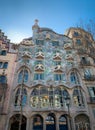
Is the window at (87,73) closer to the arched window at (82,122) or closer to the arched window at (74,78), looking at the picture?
the arched window at (74,78)

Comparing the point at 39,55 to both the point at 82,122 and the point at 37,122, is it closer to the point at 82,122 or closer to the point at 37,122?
the point at 37,122

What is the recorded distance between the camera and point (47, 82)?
22469 mm

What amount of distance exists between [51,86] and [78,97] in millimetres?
5106

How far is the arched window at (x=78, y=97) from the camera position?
2072cm

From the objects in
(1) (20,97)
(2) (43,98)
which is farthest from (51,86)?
(1) (20,97)

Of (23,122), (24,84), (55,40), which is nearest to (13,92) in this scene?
(24,84)

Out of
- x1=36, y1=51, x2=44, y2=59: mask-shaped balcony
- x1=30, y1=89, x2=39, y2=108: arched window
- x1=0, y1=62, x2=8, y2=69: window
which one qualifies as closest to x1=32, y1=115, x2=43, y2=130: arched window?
x1=30, y1=89, x2=39, y2=108: arched window

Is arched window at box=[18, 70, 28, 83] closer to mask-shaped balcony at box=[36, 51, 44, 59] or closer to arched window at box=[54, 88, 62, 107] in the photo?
mask-shaped balcony at box=[36, 51, 44, 59]

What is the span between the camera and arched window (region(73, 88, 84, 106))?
2072 cm

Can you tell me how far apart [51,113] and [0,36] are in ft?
68.3

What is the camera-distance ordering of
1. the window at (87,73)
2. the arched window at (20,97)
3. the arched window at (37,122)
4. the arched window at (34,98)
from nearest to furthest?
the arched window at (37,122) < the arched window at (20,97) < the arched window at (34,98) < the window at (87,73)

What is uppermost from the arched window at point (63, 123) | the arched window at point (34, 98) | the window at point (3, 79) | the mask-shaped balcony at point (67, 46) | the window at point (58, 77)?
the mask-shaped balcony at point (67, 46)

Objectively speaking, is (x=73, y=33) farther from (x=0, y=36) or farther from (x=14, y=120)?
(x=14, y=120)

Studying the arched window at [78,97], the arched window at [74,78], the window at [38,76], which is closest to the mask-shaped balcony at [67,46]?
the arched window at [74,78]
